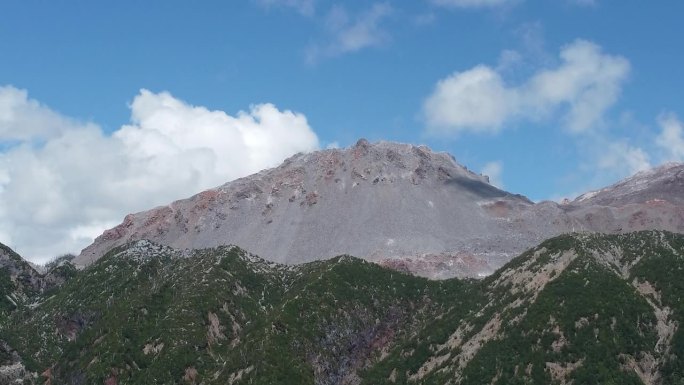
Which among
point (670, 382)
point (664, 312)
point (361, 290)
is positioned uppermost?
point (361, 290)

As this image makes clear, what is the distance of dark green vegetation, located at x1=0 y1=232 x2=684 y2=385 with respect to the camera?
82188 millimetres

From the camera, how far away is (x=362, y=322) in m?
107

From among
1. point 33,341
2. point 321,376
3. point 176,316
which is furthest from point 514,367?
point 33,341

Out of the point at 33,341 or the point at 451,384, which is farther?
the point at 33,341

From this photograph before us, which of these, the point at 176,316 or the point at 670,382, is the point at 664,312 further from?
the point at 176,316

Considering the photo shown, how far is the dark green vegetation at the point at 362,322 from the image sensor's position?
82.2 m

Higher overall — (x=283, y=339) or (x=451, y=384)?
(x=283, y=339)

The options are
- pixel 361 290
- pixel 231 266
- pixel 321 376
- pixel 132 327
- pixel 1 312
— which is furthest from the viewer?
pixel 1 312

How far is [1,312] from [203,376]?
51.5m

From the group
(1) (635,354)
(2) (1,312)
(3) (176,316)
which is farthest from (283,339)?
(2) (1,312)

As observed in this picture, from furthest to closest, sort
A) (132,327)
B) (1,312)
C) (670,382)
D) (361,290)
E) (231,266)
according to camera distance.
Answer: (1,312) → (231,266) → (361,290) → (132,327) → (670,382)

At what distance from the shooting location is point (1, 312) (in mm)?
128625

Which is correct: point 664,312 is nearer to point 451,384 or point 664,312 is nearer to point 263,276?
point 451,384

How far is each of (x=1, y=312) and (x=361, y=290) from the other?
65.0 m
